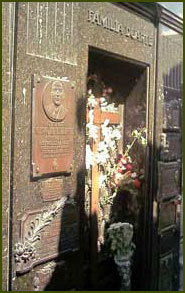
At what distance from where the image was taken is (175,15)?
5.42 metres

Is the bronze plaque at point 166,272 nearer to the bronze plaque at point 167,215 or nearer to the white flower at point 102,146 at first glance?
the bronze plaque at point 167,215

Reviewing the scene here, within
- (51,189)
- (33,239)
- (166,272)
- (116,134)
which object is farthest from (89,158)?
(166,272)

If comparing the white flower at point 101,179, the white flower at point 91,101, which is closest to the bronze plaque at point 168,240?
the white flower at point 101,179

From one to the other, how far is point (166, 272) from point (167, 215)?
2.58 ft

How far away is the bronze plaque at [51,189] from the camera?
3.48 m

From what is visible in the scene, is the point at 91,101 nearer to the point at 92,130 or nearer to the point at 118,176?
the point at 92,130

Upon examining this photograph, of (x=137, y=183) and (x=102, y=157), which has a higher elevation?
(x=102, y=157)

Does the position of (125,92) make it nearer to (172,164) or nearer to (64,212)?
(172,164)

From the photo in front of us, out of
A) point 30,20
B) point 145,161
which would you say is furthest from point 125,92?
point 30,20

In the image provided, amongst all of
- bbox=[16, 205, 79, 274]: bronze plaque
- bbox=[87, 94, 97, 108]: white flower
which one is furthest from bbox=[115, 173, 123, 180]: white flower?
bbox=[16, 205, 79, 274]: bronze plaque

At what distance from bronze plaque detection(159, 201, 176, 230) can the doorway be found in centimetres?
44

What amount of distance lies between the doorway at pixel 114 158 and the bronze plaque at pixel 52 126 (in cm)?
90

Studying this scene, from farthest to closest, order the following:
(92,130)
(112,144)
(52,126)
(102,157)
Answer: (112,144), (102,157), (92,130), (52,126)

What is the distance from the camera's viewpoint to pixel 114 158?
5008 millimetres
